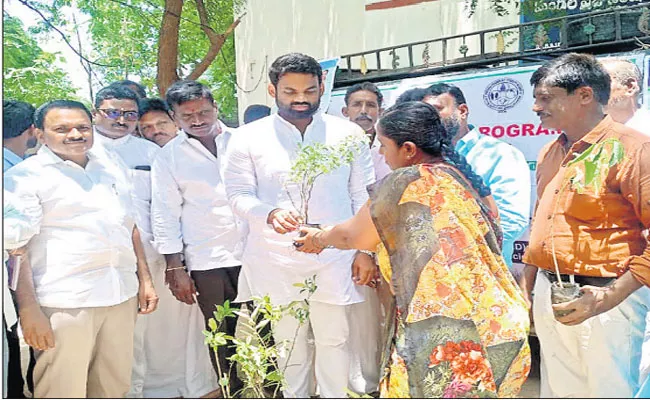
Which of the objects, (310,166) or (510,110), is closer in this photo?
(310,166)

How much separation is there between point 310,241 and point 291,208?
0.60 m

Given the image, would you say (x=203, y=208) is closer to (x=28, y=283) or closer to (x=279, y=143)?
(x=279, y=143)

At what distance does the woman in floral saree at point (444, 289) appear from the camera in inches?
73.0

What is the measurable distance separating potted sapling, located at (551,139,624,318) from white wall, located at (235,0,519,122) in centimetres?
642

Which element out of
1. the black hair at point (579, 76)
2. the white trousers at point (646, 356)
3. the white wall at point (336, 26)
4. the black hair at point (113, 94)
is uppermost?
the white wall at point (336, 26)

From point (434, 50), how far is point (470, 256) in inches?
277

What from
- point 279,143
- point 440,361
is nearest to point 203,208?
Answer: point 279,143

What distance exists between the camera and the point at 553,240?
7.37ft

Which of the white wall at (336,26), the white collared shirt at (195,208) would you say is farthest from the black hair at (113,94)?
the white wall at (336,26)

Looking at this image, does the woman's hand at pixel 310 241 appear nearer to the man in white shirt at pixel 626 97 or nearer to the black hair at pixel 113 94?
the man in white shirt at pixel 626 97

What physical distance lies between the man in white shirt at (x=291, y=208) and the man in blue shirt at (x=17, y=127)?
142 cm

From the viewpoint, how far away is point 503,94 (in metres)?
3.79

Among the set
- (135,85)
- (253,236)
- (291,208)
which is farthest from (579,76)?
(135,85)

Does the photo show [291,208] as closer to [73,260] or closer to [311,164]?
[311,164]
